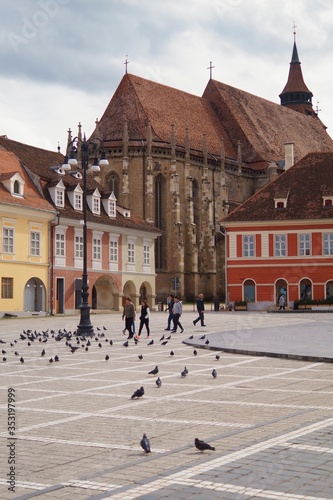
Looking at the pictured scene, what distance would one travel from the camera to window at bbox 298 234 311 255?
57125 millimetres

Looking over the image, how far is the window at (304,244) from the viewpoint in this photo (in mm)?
57125

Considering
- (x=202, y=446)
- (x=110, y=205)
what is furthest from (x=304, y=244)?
(x=202, y=446)

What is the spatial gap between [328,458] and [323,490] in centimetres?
118

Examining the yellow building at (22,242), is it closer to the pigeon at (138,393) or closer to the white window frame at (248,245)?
the white window frame at (248,245)

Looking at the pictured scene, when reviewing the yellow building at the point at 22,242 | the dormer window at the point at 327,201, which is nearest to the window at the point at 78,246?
the yellow building at the point at 22,242

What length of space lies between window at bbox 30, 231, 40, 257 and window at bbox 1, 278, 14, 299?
2.68m

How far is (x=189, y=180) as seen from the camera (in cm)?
7388

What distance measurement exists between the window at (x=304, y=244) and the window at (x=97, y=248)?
15.2m

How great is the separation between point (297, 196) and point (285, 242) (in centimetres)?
361

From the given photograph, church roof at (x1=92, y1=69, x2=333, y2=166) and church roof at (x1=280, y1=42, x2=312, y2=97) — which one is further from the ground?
church roof at (x1=280, y1=42, x2=312, y2=97)

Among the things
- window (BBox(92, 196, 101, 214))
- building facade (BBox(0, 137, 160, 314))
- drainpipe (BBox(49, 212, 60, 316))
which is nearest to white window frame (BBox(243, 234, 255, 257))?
building facade (BBox(0, 137, 160, 314))

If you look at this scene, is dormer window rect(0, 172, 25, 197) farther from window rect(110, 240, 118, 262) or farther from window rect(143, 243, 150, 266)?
window rect(143, 243, 150, 266)

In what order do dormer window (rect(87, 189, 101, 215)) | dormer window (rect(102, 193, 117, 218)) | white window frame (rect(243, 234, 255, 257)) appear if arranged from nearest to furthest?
1. dormer window (rect(87, 189, 101, 215))
2. dormer window (rect(102, 193, 117, 218))
3. white window frame (rect(243, 234, 255, 257))

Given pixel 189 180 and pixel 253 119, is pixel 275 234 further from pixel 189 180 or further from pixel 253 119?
pixel 253 119
